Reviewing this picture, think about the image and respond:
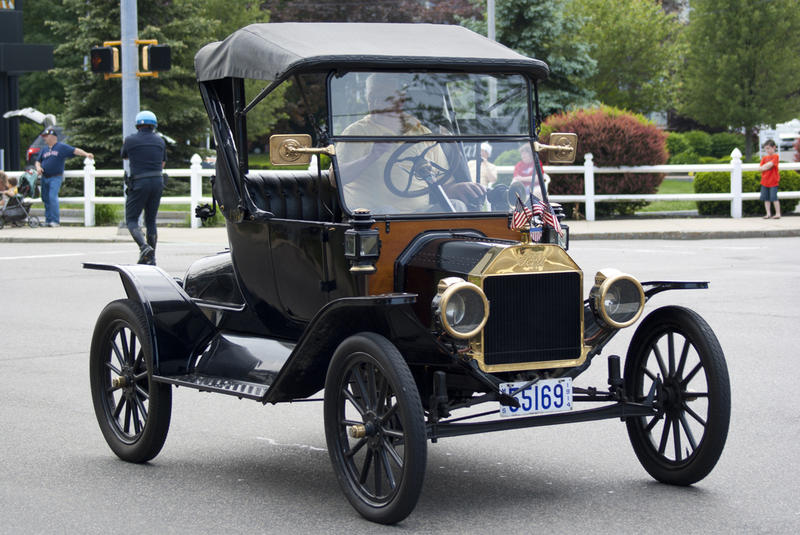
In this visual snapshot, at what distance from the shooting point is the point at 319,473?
20.1ft

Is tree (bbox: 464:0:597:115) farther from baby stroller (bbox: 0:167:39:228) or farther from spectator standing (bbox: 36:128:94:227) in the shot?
baby stroller (bbox: 0:167:39:228)

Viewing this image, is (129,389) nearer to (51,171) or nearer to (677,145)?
(51,171)

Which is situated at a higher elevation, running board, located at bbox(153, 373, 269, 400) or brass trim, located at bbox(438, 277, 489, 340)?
brass trim, located at bbox(438, 277, 489, 340)

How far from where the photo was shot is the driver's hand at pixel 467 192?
6180 mm

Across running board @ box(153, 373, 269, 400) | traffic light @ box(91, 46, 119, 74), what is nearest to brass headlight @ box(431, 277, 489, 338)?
running board @ box(153, 373, 269, 400)

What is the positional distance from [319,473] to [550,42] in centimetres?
3281

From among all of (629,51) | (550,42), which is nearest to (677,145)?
(629,51)

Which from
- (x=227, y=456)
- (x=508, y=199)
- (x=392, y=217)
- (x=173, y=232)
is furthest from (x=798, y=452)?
(x=173, y=232)

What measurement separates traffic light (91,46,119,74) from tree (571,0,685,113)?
29770mm

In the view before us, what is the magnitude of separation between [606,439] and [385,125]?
220cm

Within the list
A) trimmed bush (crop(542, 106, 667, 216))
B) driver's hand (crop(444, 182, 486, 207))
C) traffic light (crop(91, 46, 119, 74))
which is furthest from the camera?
trimmed bush (crop(542, 106, 667, 216))

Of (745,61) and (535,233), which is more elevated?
(745,61)

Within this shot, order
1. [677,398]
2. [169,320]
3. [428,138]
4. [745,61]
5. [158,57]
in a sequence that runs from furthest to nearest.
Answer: [745,61]
[158,57]
[169,320]
[428,138]
[677,398]

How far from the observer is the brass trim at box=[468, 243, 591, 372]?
532 centimetres
